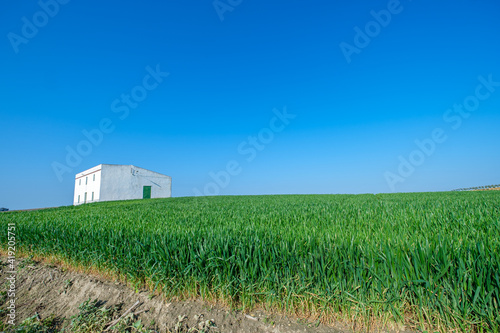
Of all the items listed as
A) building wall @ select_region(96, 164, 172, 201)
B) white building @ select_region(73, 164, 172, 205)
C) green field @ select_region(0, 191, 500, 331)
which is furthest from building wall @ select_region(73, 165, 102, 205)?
green field @ select_region(0, 191, 500, 331)

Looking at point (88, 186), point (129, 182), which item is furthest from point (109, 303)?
point (88, 186)

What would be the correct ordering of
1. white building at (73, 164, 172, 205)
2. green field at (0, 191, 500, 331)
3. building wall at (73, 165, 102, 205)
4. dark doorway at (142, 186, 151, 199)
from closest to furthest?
green field at (0, 191, 500, 331)
white building at (73, 164, 172, 205)
building wall at (73, 165, 102, 205)
dark doorway at (142, 186, 151, 199)

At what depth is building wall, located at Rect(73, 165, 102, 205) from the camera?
3459 cm

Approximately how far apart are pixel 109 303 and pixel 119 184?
37.4m

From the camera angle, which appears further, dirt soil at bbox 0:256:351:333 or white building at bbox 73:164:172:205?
white building at bbox 73:164:172:205

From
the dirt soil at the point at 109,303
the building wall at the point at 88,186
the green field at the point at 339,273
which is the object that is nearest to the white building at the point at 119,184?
the building wall at the point at 88,186

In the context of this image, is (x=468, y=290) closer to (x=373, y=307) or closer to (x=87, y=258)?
(x=373, y=307)

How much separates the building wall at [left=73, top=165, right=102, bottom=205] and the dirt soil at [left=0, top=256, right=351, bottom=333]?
114 ft

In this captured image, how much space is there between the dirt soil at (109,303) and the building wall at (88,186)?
3483 cm

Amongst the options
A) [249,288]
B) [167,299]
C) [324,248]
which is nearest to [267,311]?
[249,288]

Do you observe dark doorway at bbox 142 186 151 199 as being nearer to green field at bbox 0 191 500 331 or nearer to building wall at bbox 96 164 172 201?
building wall at bbox 96 164 172 201

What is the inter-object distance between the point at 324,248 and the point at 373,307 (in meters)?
0.60

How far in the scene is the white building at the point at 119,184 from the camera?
34.2 meters

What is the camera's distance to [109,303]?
298 cm
